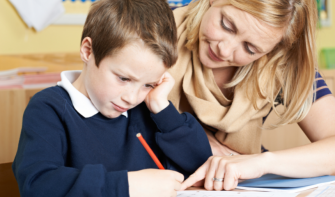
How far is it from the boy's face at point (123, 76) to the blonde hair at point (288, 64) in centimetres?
32

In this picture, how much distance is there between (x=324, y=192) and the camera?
2.06 feet

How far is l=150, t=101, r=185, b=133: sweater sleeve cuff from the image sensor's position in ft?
2.73

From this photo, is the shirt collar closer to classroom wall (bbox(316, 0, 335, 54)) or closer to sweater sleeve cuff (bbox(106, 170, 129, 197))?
sweater sleeve cuff (bbox(106, 170, 129, 197))

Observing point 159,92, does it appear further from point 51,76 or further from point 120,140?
point 51,76

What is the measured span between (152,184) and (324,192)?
0.35 meters

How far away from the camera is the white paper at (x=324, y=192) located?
0.61 metres

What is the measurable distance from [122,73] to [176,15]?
502 millimetres

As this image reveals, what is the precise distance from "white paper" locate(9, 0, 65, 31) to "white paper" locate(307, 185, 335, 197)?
A: 4.82ft

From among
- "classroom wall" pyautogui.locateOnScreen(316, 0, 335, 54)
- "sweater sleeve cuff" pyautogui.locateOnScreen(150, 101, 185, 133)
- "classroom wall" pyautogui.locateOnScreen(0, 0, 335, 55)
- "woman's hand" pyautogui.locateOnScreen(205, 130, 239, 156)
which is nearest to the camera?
"sweater sleeve cuff" pyautogui.locateOnScreen(150, 101, 185, 133)

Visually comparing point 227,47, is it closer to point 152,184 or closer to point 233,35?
point 233,35

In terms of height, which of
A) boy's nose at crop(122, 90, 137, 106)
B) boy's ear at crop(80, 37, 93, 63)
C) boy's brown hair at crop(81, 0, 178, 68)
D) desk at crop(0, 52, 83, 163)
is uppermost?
boy's brown hair at crop(81, 0, 178, 68)

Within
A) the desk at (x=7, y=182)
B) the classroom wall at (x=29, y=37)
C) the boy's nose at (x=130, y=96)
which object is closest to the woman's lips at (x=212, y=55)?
the boy's nose at (x=130, y=96)

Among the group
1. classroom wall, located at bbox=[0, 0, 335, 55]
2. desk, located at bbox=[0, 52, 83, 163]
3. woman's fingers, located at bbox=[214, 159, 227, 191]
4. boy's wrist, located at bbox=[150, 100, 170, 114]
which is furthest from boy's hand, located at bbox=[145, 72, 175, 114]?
classroom wall, located at bbox=[0, 0, 335, 55]

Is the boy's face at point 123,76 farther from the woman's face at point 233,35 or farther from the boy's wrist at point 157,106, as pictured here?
the woman's face at point 233,35
